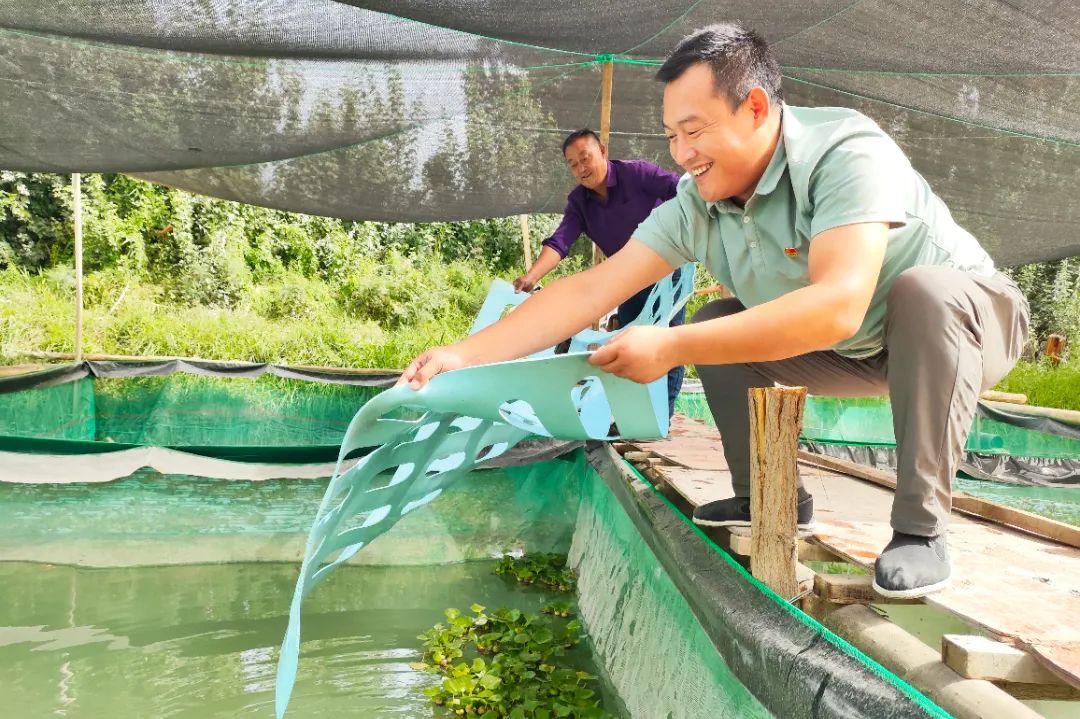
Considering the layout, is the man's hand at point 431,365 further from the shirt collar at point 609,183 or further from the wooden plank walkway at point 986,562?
the shirt collar at point 609,183

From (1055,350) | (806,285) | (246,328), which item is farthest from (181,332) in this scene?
(1055,350)

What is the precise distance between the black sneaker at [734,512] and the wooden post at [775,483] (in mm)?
309

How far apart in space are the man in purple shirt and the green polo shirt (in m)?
1.64

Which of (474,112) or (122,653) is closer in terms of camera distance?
(122,653)

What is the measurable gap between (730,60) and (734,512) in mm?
890

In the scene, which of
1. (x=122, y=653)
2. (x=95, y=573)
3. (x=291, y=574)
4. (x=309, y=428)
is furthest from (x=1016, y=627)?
(x=309, y=428)

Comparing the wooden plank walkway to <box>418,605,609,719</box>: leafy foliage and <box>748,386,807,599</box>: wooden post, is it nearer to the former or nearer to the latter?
<box>748,386,807,599</box>: wooden post

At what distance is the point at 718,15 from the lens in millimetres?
3264

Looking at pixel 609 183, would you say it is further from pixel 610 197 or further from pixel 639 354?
pixel 639 354

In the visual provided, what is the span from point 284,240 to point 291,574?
A: 689 cm

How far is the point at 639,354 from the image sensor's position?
1.24m

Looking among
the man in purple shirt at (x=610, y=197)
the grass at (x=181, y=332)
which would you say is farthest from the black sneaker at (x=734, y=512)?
the grass at (x=181, y=332)

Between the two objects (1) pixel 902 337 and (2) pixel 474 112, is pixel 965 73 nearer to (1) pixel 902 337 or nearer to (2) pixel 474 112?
(2) pixel 474 112

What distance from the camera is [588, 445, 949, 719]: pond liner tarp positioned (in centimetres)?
94
